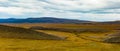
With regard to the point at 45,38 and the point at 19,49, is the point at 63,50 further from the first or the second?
the point at 45,38

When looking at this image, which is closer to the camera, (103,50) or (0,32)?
(103,50)

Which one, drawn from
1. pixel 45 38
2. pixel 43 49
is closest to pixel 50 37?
pixel 45 38

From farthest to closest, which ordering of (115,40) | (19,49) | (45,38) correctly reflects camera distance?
(45,38), (115,40), (19,49)

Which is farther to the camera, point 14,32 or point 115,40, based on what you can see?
point 14,32

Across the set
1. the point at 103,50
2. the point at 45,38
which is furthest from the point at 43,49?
the point at 45,38

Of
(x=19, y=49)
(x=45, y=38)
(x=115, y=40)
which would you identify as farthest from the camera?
(x=45, y=38)

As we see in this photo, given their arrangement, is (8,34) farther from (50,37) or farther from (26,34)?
(50,37)

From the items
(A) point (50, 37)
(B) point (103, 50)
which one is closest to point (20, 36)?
(A) point (50, 37)
